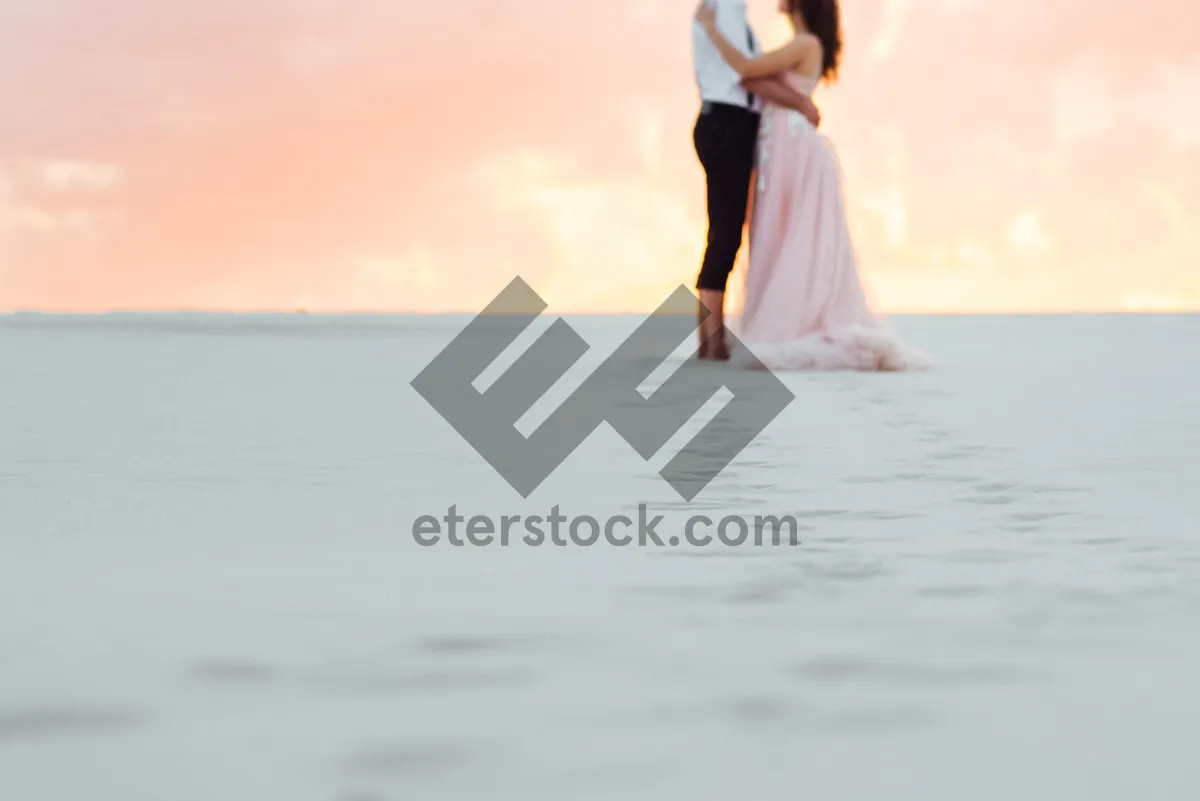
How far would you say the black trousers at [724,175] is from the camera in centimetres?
464

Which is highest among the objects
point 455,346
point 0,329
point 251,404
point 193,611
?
point 0,329

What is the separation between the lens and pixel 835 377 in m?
4.20

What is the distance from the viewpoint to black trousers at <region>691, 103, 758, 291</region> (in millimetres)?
4637

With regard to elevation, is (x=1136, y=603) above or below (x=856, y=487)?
below

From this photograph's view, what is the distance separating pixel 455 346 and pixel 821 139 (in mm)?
2383

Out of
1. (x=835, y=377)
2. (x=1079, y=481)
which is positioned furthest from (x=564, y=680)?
(x=835, y=377)

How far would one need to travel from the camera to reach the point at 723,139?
463 centimetres

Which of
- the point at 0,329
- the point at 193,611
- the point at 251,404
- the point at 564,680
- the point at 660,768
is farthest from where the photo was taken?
the point at 0,329

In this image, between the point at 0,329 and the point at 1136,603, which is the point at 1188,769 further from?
the point at 0,329
